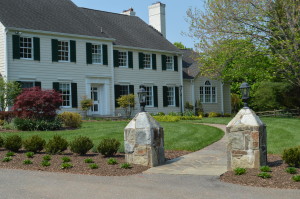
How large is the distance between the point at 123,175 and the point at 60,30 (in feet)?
55.4

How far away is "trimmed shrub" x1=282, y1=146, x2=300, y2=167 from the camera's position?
27.1 ft

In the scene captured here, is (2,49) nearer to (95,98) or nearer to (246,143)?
(95,98)

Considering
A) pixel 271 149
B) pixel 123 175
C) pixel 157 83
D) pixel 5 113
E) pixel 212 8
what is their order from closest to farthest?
pixel 123 175 → pixel 271 149 → pixel 5 113 → pixel 212 8 → pixel 157 83

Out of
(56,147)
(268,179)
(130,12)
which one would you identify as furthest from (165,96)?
(268,179)

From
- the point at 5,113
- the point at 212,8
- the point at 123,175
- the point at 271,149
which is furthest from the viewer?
the point at 212,8

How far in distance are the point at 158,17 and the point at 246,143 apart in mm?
26369

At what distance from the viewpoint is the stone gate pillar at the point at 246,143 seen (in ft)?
27.5

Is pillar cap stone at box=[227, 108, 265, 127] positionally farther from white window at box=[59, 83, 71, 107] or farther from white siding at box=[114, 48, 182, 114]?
white siding at box=[114, 48, 182, 114]

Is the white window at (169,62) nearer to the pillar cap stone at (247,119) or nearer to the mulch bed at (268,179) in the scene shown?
the pillar cap stone at (247,119)

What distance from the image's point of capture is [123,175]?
8.44m

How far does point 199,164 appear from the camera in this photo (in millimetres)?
9445

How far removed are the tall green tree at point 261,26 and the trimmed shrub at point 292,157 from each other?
14207 mm

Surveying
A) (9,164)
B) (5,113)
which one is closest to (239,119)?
(9,164)

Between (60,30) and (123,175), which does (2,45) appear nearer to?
(60,30)
